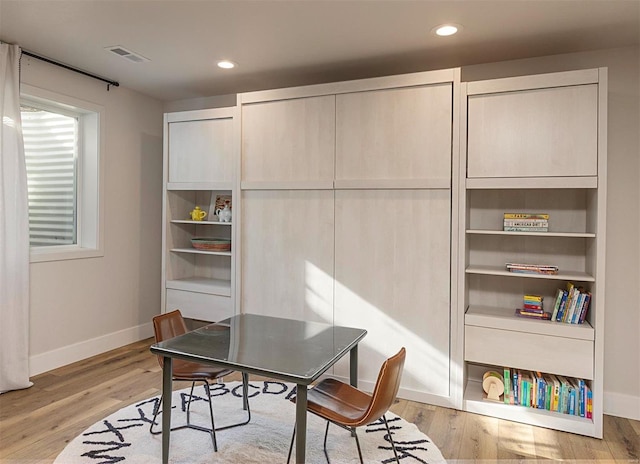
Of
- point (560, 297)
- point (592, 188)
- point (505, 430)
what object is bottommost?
point (505, 430)

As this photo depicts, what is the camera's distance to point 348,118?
10.7ft

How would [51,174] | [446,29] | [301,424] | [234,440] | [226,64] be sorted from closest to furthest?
[301,424] < [234,440] < [446,29] < [226,64] < [51,174]

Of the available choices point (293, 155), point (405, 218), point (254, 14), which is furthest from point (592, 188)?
point (254, 14)

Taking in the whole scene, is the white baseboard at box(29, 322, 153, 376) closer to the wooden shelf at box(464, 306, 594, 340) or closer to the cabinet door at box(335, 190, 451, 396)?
the cabinet door at box(335, 190, 451, 396)

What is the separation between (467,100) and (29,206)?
3.60m

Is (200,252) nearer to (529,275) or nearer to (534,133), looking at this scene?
(529,275)

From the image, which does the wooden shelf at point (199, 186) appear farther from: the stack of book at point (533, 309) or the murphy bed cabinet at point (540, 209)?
the stack of book at point (533, 309)

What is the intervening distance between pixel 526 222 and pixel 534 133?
602 millimetres

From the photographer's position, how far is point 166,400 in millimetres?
2158

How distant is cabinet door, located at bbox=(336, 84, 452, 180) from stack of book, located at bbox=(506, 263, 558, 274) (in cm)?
78

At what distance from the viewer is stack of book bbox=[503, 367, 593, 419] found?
2.73 m

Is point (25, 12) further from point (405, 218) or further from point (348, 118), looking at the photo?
point (405, 218)

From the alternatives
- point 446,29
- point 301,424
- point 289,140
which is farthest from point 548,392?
point 289,140

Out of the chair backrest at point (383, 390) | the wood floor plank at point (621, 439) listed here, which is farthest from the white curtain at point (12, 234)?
the wood floor plank at point (621, 439)
